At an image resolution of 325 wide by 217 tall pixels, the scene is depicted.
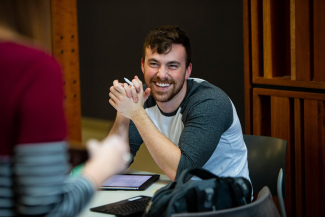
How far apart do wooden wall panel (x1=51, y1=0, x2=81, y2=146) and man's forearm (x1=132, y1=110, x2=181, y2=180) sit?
1629mm

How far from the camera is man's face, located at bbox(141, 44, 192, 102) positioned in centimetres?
212

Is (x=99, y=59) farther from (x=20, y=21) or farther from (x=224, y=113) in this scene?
(x=20, y=21)

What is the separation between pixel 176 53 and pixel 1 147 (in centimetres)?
150

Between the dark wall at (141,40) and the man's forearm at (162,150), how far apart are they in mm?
1821

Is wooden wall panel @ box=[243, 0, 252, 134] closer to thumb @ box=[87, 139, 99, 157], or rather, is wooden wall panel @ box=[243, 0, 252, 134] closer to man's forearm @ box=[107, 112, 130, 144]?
man's forearm @ box=[107, 112, 130, 144]

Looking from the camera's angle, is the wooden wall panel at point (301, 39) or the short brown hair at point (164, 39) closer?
the short brown hair at point (164, 39)

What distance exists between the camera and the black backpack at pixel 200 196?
1163 millimetres

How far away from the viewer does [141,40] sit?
509 cm

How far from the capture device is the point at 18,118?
0.72m

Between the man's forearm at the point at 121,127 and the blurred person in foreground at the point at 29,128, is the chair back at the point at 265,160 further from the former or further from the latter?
the blurred person in foreground at the point at 29,128

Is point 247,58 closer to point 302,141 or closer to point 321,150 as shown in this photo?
point 302,141

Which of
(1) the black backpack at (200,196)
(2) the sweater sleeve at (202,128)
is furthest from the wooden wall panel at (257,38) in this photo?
(1) the black backpack at (200,196)

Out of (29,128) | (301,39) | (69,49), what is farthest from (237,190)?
(69,49)

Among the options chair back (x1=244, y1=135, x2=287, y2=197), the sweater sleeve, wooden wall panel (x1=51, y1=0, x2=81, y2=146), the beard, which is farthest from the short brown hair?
wooden wall panel (x1=51, y1=0, x2=81, y2=146)
